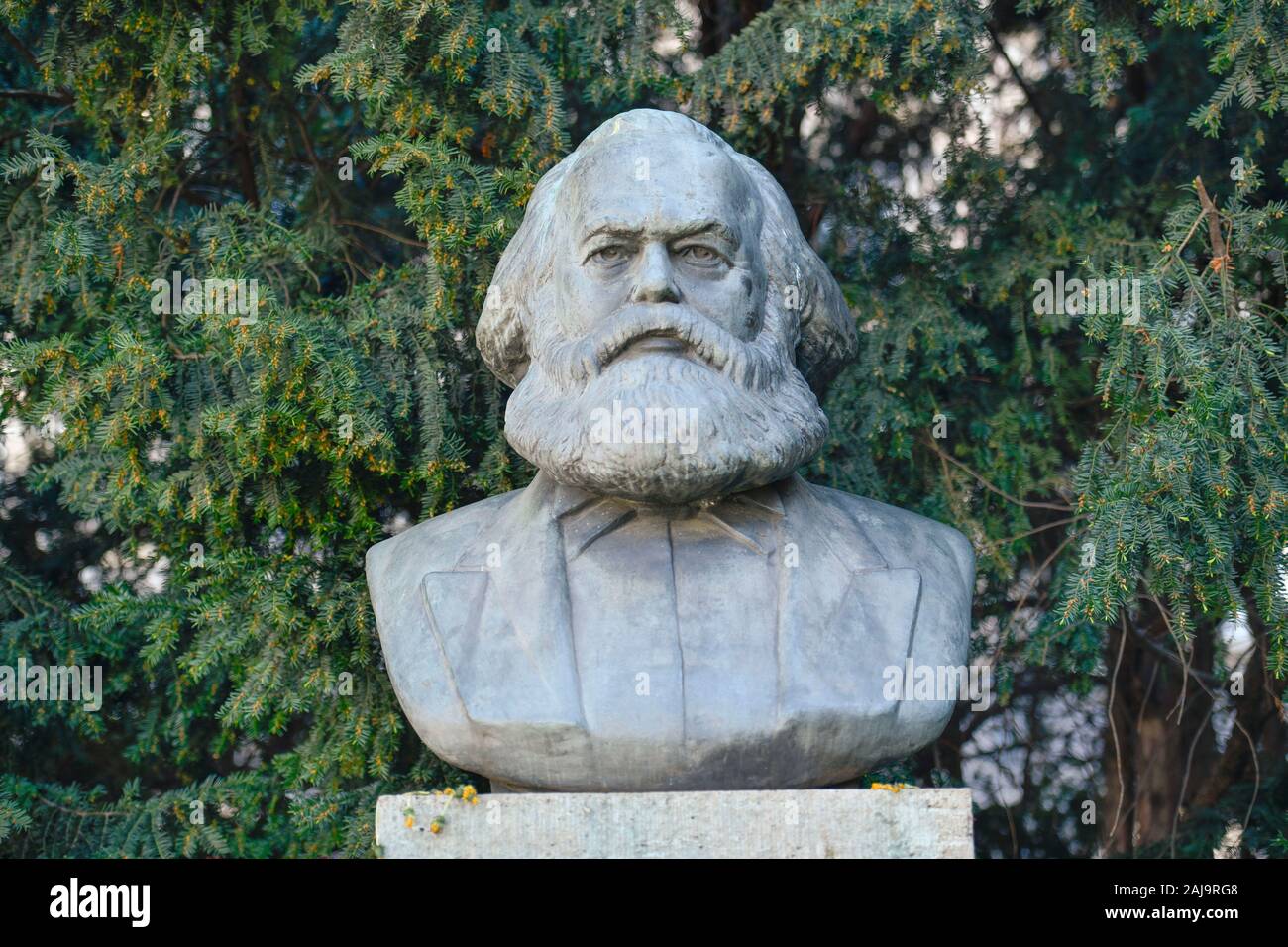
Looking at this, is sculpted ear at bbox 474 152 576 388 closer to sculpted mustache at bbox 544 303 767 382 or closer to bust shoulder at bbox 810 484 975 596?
sculpted mustache at bbox 544 303 767 382

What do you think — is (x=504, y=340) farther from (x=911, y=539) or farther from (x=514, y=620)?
(x=911, y=539)

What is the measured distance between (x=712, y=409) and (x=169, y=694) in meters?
2.92

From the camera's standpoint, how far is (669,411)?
13.5 feet

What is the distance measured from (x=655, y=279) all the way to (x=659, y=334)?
13 cm

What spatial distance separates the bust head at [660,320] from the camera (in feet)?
13.5

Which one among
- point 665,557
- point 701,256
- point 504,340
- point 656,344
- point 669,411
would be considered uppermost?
point 701,256

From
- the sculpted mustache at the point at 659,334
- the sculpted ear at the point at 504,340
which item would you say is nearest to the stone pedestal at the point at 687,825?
the sculpted mustache at the point at 659,334

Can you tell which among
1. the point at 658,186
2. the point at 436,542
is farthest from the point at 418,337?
the point at 658,186

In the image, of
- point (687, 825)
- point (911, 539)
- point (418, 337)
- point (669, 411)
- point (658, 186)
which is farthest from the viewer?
point (418, 337)

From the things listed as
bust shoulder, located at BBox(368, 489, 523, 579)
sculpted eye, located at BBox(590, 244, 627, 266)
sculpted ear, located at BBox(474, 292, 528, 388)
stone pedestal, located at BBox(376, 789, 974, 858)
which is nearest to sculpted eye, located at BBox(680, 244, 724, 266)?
sculpted eye, located at BBox(590, 244, 627, 266)

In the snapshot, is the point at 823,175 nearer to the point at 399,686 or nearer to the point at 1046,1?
the point at 1046,1

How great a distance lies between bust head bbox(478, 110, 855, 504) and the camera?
4.13 metres

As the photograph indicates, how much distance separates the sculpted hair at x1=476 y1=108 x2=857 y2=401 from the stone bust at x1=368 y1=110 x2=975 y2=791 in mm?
11

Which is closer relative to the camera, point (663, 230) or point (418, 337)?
point (663, 230)
